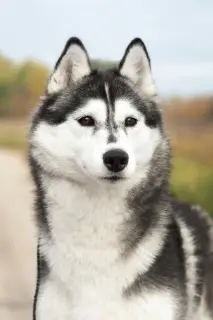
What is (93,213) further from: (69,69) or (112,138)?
(69,69)

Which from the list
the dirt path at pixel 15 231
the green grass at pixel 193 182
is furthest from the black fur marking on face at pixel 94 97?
the green grass at pixel 193 182

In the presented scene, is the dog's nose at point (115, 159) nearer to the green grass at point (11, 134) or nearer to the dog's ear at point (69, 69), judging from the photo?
the dog's ear at point (69, 69)

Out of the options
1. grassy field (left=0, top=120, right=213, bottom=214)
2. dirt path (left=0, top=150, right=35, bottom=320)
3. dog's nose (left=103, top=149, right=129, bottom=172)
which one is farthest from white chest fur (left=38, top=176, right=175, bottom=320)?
grassy field (left=0, top=120, right=213, bottom=214)

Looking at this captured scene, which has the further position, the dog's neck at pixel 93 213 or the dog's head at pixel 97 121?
the dog's neck at pixel 93 213

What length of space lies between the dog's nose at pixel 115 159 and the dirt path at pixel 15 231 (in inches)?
49.3

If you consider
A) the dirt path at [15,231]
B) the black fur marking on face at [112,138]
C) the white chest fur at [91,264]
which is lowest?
the dirt path at [15,231]

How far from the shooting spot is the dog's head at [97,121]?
1.72 meters

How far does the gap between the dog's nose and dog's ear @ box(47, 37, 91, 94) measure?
0.32 m

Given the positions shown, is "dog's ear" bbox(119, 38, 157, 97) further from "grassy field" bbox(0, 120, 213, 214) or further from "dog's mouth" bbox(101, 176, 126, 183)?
"grassy field" bbox(0, 120, 213, 214)

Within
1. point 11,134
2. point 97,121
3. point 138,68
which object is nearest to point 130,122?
point 97,121

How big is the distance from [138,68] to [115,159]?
384 millimetres

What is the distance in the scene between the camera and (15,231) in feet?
10.3

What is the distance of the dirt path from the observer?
289 cm

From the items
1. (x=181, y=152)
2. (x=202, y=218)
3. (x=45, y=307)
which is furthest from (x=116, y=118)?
(x=181, y=152)
